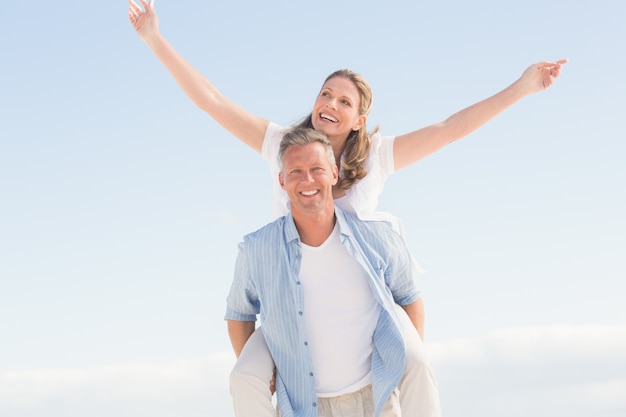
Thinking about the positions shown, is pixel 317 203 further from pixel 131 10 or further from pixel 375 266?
pixel 131 10

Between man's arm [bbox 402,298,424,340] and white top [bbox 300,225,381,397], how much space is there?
0.97 ft

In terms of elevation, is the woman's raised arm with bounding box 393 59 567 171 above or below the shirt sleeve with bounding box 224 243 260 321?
above

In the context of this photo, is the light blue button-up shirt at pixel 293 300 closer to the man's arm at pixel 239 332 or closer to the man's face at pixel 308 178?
the man's arm at pixel 239 332

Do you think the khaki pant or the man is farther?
the khaki pant

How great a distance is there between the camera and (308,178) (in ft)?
18.0

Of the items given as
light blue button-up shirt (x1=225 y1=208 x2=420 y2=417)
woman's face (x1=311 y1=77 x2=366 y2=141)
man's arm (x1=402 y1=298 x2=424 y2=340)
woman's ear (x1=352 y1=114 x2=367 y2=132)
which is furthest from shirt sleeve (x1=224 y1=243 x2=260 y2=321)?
woman's ear (x1=352 y1=114 x2=367 y2=132)

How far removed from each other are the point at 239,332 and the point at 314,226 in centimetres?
95

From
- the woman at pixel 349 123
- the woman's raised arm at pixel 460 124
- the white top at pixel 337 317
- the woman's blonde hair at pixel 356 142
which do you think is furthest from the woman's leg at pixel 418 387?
the woman's raised arm at pixel 460 124

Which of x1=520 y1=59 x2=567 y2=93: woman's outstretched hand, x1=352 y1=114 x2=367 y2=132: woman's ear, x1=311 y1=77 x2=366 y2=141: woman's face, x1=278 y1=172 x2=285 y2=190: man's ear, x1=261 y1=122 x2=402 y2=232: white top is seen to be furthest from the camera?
x1=520 y1=59 x2=567 y2=93: woman's outstretched hand

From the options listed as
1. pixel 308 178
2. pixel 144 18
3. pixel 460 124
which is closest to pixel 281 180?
pixel 308 178

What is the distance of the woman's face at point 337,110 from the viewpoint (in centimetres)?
619

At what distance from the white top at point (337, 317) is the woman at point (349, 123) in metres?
0.45

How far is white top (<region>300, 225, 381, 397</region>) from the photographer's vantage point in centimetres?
562

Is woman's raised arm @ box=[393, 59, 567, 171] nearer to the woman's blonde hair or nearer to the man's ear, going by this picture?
the woman's blonde hair
